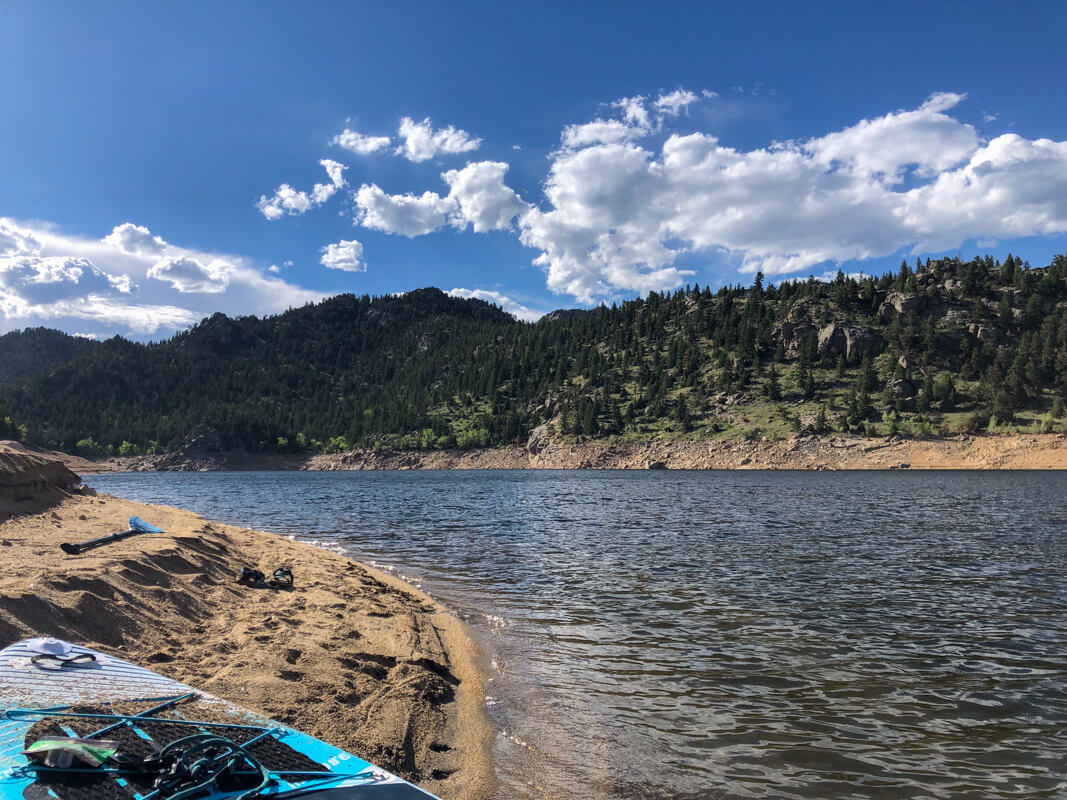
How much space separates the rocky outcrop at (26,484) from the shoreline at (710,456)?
421 feet

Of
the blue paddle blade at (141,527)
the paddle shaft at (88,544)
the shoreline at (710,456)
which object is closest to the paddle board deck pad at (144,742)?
the paddle shaft at (88,544)

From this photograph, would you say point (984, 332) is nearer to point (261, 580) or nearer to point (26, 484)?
point (261, 580)

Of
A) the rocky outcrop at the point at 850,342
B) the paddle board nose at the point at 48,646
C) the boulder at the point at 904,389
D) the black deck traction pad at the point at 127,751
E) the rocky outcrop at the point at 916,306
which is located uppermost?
the rocky outcrop at the point at 916,306

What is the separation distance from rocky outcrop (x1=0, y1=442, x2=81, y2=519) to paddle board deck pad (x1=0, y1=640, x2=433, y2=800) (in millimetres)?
15050

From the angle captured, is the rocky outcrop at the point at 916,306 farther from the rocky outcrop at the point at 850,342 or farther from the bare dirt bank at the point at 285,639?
the bare dirt bank at the point at 285,639

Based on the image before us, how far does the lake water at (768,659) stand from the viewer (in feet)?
24.8

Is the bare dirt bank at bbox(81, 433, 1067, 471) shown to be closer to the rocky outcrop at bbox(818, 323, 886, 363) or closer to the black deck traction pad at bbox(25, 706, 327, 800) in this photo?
the rocky outcrop at bbox(818, 323, 886, 363)

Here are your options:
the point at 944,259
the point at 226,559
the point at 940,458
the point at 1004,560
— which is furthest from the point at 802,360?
the point at 226,559

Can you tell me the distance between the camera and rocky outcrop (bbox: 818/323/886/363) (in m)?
164

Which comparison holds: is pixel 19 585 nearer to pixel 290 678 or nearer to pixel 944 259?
pixel 290 678

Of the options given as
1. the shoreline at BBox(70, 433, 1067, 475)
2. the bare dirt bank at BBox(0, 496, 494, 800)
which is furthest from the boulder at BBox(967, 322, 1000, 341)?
the bare dirt bank at BBox(0, 496, 494, 800)

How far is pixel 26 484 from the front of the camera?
69.7 feet

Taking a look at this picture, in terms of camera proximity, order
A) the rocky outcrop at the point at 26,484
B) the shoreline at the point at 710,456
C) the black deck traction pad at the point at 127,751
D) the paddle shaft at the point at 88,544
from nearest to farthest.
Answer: the black deck traction pad at the point at 127,751
the paddle shaft at the point at 88,544
the rocky outcrop at the point at 26,484
the shoreline at the point at 710,456

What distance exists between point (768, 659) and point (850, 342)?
17813cm
